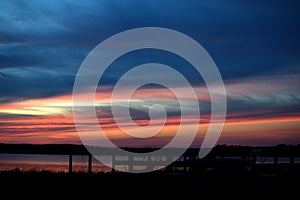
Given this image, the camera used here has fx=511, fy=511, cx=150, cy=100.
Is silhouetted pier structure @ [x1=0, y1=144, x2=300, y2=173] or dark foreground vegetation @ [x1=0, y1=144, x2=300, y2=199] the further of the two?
silhouetted pier structure @ [x1=0, y1=144, x2=300, y2=173]

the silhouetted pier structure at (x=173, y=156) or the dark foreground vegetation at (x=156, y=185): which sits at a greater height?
the silhouetted pier structure at (x=173, y=156)

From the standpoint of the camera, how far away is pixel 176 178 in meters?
22.3

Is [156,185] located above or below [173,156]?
below

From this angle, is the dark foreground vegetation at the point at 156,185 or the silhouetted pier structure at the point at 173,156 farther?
the silhouetted pier structure at the point at 173,156

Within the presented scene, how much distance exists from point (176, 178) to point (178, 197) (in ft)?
18.7

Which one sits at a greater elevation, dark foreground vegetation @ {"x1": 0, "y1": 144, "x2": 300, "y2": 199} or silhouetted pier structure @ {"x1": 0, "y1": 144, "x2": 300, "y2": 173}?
silhouetted pier structure @ {"x1": 0, "y1": 144, "x2": 300, "y2": 173}

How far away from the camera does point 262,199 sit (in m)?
16.5

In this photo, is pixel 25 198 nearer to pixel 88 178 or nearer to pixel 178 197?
pixel 178 197

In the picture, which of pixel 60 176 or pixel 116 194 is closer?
pixel 116 194

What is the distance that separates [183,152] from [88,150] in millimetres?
6244

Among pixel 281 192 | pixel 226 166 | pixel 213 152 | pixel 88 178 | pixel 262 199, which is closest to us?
pixel 262 199

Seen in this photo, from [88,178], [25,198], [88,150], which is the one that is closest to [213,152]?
[88,150]

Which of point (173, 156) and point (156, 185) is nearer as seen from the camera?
point (156, 185)

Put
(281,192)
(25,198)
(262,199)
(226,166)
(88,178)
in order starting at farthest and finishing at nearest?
(226,166)
(88,178)
(281,192)
(262,199)
(25,198)
